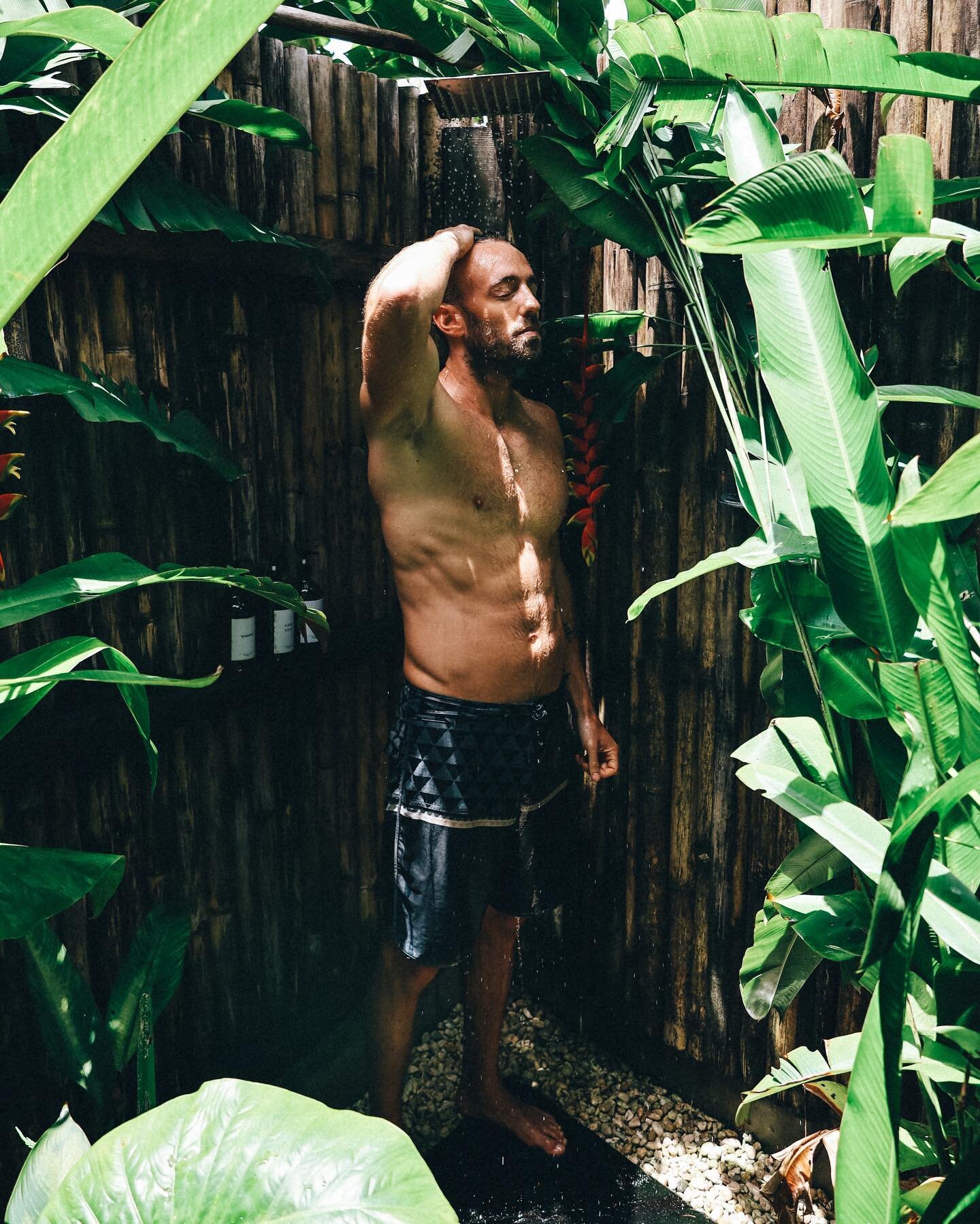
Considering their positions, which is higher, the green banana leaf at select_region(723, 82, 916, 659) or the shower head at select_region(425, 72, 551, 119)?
the shower head at select_region(425, 72, 551, 119)

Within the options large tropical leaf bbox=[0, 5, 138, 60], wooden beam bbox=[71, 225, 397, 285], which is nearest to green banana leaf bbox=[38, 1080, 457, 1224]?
large tropical leaf bbox=[0, 5, 138, 60]

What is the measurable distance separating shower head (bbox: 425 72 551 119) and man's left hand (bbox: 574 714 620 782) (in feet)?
4.54

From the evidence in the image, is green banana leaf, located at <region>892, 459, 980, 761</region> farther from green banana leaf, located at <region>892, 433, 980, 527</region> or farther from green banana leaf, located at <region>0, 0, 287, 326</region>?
green banana leaf, located at <region>0, 0, 287, 326</region>

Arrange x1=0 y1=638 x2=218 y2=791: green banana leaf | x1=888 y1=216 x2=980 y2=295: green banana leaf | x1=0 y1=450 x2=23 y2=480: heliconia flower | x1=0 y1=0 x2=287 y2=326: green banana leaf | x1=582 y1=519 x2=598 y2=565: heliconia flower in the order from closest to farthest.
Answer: x1=0 y1=0 x2=287 y2=326: green banana leaf, x1=0 y1=638 x2=218 y2=791: green banana leaf, x1=888 y1=216 x2=980 y2=295: green banana leaf, x1=0 y1=450 x2=23 y2=480: heliconia flower, x1=582 y1=519 x2=598 y2=565: heliconia flower

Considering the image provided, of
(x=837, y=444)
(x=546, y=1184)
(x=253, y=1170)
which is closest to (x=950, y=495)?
(x=837, y=444)

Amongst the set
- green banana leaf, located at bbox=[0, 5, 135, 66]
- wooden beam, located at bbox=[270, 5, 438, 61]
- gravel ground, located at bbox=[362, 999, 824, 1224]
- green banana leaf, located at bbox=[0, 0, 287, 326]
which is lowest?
gravel ground, located at bbox=[362, 999, 824, 1224]

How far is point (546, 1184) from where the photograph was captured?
212 centimetres

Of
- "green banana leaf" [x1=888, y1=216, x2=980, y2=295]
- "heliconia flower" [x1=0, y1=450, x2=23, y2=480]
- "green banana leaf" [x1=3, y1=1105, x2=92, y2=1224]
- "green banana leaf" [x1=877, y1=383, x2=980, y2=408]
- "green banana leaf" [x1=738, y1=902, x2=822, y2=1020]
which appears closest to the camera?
"green banana leaf" [x1=3, y1=1105, x2=92, y2=1224]

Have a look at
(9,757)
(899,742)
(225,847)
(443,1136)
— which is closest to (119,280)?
(9,757)

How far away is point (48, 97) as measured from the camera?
4.89ft

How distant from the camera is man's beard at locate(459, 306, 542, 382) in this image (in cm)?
201

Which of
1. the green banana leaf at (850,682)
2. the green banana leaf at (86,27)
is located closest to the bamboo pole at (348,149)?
the green banana leaf at (86,27)

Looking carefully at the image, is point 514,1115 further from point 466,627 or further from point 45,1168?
point 45,1168

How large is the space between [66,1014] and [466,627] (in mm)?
1066
